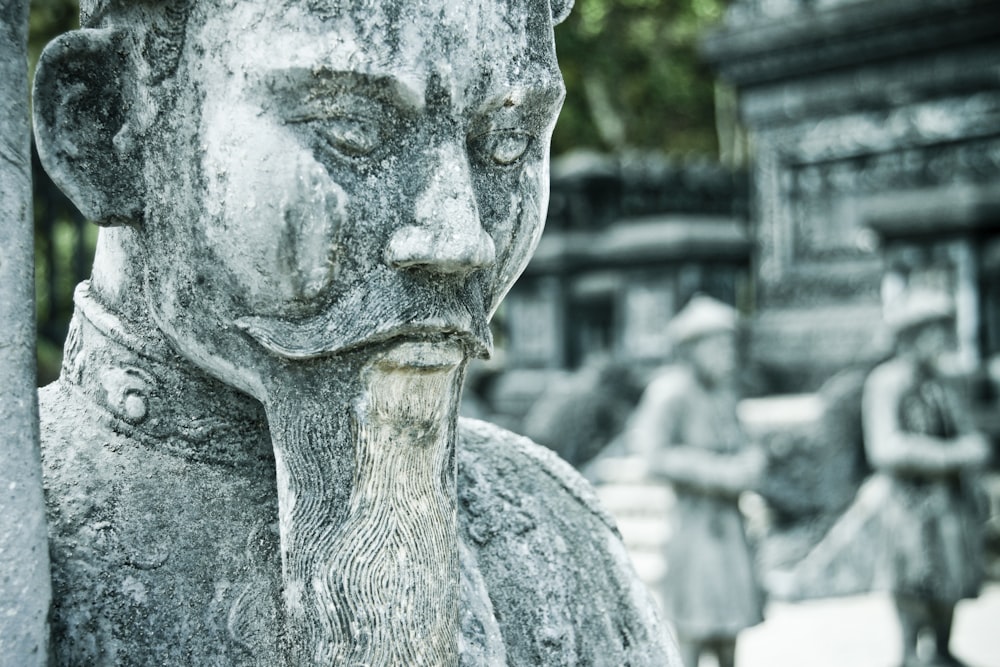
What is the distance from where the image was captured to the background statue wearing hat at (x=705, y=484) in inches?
211

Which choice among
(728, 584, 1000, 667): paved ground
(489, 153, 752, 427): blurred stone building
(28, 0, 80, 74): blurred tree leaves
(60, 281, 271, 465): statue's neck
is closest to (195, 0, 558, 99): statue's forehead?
(60, 281, 271, 465): statue's neck

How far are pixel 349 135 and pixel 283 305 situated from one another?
21cm

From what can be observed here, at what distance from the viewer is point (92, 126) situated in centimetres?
137

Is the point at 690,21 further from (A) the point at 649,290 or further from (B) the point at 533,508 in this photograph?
(B) the point at 533,508

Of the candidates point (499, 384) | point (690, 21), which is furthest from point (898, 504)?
point (690, 21)

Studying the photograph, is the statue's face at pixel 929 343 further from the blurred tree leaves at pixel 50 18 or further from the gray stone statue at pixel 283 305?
the gray stone statue at pixel 283 305

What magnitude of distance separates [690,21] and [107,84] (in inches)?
807

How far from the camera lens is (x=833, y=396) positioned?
26.7ft

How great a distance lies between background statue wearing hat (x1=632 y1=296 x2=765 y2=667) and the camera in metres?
5.36

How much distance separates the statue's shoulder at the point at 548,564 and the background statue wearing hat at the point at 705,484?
366 cm

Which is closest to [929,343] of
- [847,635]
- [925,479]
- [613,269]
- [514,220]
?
[925,479]

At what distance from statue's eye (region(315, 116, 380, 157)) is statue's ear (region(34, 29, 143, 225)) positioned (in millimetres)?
257

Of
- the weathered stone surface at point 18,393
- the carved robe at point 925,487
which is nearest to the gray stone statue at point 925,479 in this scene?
the carved robe at point 925,487

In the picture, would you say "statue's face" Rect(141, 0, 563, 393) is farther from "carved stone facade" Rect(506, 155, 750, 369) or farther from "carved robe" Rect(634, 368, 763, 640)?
"carved stone facade" Rect(506, 155, 750, 369)
